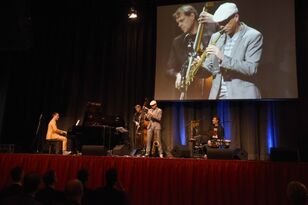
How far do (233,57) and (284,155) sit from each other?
418cm

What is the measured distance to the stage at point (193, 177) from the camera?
544cm

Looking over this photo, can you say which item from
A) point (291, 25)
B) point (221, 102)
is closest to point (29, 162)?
point (221, 102)

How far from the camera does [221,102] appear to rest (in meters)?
9.95

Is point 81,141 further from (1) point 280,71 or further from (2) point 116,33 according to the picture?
(1) point 280,71

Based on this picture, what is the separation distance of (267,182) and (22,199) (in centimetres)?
402

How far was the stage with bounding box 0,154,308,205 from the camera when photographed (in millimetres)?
5438

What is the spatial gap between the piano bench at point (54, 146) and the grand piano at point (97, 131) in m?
0.37

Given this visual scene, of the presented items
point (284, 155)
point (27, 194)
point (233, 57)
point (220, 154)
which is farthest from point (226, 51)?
point (27, 194)

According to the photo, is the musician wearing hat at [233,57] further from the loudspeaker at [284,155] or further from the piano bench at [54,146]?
the piano bench at [54,146]

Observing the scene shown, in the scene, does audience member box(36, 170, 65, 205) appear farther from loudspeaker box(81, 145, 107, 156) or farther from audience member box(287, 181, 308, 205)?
loudspeaker box(81, 145, 107, 156)

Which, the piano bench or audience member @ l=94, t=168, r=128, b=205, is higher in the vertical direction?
the piano bench

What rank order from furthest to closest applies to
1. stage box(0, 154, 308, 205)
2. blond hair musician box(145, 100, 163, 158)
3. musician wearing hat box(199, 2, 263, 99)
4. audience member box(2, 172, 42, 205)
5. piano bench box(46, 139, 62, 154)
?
musician wearing hat box(199, 2, 263, 99), blond hair musician box(145, 100, 163, 158), piano bench box(46, 139, 62, 154), stage box(0, 154, 308, 205), audience member box(2, 172, 42, 205)

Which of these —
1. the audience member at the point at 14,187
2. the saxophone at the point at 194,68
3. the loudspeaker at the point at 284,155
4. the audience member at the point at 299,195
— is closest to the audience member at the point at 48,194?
the audience member at the point at 14,187

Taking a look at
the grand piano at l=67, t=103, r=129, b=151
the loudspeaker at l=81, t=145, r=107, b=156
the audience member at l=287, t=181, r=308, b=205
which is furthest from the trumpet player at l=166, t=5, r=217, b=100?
the audience member at l=287, t=181, r=308, b=205
